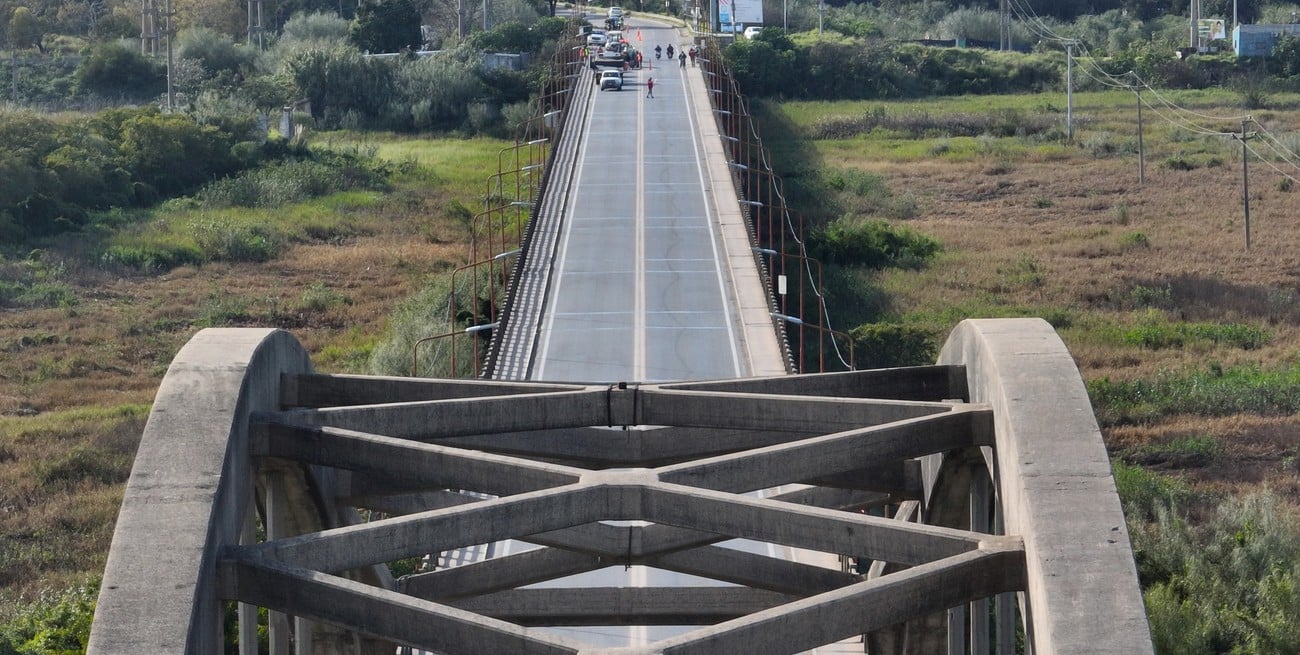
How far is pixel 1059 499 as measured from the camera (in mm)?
6941

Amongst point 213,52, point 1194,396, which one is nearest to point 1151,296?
point 1194,396

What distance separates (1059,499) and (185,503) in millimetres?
3637

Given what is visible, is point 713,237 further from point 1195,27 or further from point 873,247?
point 1195,27

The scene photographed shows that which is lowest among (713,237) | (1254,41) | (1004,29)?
(713,237)

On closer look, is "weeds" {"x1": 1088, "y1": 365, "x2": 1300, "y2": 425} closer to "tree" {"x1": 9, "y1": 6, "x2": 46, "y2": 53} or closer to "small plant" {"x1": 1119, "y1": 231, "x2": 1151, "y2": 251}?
"small plant" {"x1": 1119, "y1": 231, "x2": 1151, "y2": 251}

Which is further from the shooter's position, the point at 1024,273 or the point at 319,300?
the point at 1024,273

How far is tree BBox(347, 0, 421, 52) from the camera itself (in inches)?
4437

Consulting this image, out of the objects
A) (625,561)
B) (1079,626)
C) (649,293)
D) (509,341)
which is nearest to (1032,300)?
(649,293)

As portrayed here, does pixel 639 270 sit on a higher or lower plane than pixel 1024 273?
higher

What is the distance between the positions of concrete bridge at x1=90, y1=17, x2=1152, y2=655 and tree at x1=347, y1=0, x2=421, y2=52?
103m

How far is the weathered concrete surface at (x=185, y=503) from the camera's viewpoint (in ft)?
20.8

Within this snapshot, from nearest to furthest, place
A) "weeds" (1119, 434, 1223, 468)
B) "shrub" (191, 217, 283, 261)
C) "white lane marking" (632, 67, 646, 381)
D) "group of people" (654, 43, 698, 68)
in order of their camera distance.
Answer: "weeds" (1119, 434, 1223, 468) < "white lane marking" (632, 67, 646, 381) < "shrub" (191, 217, 283, 261) < "group of people" (654, 43, 698, 68)

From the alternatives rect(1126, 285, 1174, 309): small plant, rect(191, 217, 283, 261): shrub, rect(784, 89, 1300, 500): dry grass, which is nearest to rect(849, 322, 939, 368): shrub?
rect(784, 89, 1300, 500): dry grass

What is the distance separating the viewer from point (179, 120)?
78.4m
